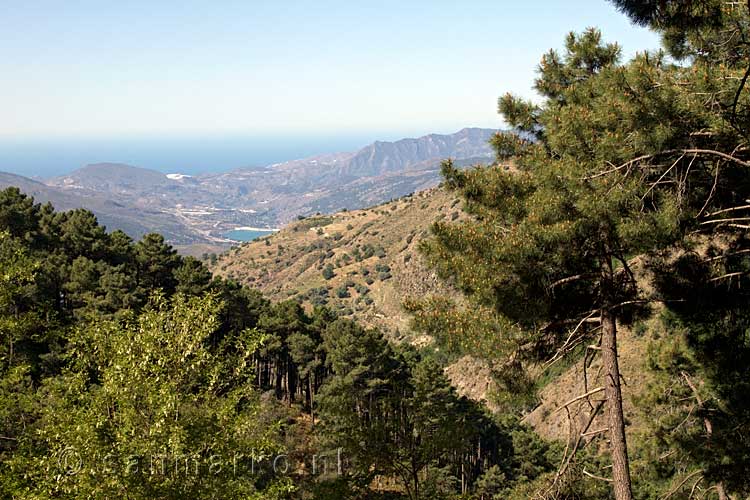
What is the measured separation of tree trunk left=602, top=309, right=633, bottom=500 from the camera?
7.55 m

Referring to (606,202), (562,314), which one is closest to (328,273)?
(562,314)

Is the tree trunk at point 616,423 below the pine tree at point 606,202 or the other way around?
below

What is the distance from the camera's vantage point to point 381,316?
300 feet

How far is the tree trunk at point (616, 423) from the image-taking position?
755 cm

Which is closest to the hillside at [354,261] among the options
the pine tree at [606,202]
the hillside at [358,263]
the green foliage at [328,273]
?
the hillside at [358,263]

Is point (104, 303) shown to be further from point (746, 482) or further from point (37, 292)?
point (746, 482)

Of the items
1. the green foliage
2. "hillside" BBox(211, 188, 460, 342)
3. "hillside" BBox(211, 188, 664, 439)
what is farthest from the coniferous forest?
the green foliage

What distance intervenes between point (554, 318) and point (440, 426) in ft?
15.6

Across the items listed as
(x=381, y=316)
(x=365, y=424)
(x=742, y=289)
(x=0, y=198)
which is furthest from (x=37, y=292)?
(x=381, y=316)

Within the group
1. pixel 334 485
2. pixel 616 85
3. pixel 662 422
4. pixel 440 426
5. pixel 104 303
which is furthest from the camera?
pixel 104 303


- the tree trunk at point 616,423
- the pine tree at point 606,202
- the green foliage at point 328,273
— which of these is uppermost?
the pine tree at point 606,202

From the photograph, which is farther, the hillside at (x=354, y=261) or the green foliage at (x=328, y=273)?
the green foliage at (x=328, y=273)

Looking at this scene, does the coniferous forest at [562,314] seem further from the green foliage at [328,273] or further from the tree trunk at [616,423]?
the green foliage at [328,273]

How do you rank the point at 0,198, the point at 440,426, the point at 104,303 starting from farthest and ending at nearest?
the point at 0,198
the point at 104,303
the point at 440,426
